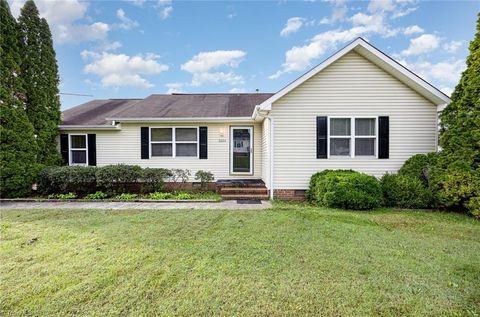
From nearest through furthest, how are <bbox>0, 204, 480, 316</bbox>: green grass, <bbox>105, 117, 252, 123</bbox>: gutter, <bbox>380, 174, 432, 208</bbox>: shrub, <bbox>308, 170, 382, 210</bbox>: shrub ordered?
1. <bbox>0, 204, 480, 316</bbox>: green grass
2. <bbox>308, 170, 382, 210</bbox>: shrub
3. <bbox>380, 174, 432, 208</bbox>: shrub
4. <bbox>105, 117, 252, 123</bbox>: gutter

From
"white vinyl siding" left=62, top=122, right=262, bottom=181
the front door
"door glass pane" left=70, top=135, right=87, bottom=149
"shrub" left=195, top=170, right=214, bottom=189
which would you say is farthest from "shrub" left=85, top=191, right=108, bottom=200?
the front door

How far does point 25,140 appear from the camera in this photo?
8422 mm

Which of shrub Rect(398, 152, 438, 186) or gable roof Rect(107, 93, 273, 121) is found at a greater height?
gable roof Rect(107, 93, 273, 121)

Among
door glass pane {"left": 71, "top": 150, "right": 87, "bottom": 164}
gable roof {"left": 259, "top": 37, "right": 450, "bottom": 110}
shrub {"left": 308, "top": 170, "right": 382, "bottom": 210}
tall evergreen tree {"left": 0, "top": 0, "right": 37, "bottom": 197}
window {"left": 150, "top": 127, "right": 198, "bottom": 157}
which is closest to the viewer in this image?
shrub {"left": 308, "top": 170, "right": 382, "bottom": 210}

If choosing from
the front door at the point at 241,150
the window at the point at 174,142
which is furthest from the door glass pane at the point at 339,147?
the window at the point at 174,142

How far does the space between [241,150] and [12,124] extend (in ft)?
27.4

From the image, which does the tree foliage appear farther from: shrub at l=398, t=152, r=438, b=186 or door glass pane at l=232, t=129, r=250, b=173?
door glass pane at l=232, t=129, r=250, b=173

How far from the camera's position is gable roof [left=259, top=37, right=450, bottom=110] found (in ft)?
24.6

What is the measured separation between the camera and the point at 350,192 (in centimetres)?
674

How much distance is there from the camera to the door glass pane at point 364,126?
826 cm

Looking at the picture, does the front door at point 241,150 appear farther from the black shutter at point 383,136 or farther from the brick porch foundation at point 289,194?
the black shutter at point 383,136

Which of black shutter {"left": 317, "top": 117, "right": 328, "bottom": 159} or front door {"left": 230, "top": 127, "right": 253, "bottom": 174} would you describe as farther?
front door {"left": 230, "top": 127, "right": 253, "bottom": 174}

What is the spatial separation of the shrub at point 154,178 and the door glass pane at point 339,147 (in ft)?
20.6

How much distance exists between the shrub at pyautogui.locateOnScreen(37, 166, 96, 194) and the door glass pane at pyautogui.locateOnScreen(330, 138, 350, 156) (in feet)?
29.1
